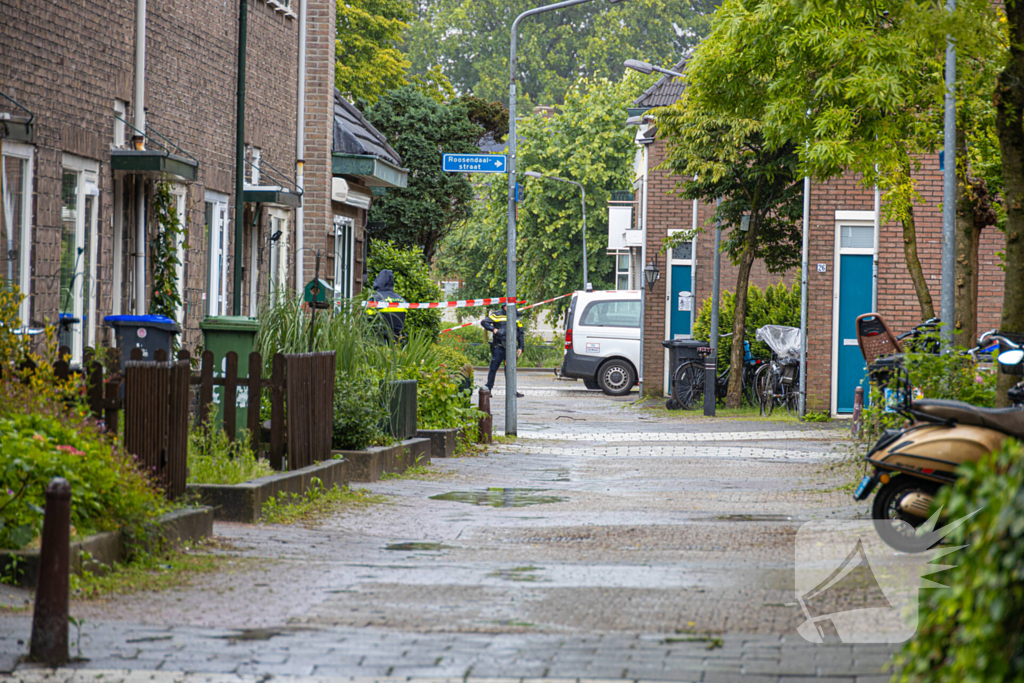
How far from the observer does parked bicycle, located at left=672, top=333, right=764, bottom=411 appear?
973 inches

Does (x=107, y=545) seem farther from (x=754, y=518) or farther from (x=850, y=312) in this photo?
(x=850, y=312)

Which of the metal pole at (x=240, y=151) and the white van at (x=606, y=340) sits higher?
the metal pole at (x=240, y=151)

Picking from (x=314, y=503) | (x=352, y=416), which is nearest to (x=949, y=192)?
(x=352, y=416)

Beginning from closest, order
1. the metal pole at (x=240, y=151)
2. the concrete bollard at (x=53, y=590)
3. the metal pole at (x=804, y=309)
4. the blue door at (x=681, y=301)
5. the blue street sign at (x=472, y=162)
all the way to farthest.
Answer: the concrete bollard at (x=53, y=590)
the metal pole at (x=240, y=151)
the blue street sign at (x=472, y=162)
the metal pole at (x=804, y=309)
the blue door at (x=681, y=301)

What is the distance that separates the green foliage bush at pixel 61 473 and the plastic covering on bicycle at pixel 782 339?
17.2 m

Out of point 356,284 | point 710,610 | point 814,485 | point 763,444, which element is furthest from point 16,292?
point 356,284

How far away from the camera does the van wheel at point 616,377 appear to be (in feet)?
101

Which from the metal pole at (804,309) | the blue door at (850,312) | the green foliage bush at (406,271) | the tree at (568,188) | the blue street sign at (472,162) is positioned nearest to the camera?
the blue street sign at (472,162)

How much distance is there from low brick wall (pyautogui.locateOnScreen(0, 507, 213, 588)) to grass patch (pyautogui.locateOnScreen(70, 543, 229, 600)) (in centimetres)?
5

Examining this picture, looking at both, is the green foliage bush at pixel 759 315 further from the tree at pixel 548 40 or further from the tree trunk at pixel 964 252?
the tree at pixel 548 40

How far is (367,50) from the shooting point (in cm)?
4347
